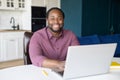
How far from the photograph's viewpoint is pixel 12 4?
16.1ft

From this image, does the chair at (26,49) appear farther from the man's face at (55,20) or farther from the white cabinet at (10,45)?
the white cabinet at (10,45)

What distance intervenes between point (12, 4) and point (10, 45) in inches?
45.6

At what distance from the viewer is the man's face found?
1.72 metres

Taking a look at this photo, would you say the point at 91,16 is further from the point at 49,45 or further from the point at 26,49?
the point at 49,45

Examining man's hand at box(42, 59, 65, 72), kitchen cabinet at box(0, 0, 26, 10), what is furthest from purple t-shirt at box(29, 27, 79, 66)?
kitchen cabinet at box(0, 0, 26, 10)

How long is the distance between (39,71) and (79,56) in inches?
16.4

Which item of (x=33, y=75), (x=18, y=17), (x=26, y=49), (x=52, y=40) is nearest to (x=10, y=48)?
(x=18, y=17)

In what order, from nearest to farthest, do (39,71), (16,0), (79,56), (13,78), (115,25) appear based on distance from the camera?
(79,56) → (13,78) → (39,71) → (16,0) → (115,25)

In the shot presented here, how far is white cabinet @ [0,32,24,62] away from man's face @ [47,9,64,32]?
3.03 meters

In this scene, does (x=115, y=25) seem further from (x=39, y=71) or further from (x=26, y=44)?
(x=39, y=71)

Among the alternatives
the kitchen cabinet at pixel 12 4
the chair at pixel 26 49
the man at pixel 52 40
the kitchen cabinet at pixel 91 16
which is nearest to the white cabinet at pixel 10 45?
the kitchen cabinet at pixel 12 4

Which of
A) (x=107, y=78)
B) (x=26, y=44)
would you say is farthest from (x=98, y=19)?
(x=107, y=78)

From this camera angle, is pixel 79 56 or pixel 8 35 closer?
pixel 79 56

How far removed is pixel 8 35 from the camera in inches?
180
